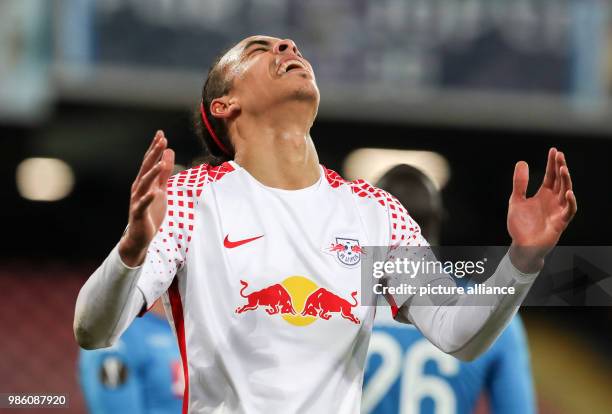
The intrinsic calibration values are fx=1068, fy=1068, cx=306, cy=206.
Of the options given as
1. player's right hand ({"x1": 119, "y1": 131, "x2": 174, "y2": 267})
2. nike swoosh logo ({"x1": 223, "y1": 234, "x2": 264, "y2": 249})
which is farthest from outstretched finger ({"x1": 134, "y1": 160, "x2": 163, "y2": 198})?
nike swoosh logo ({"x1": 223, "y1": 234, "x2": 264, "y2": 249})

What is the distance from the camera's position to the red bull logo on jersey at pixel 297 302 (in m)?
1.80

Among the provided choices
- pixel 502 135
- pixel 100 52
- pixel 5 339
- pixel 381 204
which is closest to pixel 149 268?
pixel 381 204

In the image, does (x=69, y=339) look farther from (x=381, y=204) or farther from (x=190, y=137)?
(x=381, y=204)

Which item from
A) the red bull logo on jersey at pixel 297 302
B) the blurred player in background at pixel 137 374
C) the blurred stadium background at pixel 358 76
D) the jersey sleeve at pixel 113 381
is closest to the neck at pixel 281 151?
the red bull logo on jersey at pixel 297 302

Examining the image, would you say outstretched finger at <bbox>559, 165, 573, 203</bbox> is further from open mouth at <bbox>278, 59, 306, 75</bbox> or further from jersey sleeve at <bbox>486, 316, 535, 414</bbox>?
jersey sleeve at <bbox>486, 316, 535, 414</bbox>

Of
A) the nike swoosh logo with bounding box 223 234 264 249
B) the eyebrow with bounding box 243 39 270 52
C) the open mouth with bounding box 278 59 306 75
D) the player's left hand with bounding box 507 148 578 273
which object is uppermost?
the eyebrow with bounding box 243 39 270 52

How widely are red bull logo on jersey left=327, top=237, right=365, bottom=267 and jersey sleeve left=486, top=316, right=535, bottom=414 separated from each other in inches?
60.4

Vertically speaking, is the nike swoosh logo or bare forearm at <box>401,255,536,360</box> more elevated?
the nike swoosh logo

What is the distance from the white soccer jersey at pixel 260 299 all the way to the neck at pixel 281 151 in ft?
0.15

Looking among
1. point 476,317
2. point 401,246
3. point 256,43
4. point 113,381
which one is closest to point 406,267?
point 401,246

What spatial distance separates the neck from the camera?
196 centimetres

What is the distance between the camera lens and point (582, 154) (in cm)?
793

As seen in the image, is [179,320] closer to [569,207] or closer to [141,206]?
[141,206]

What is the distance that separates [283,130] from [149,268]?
1.26 ft
